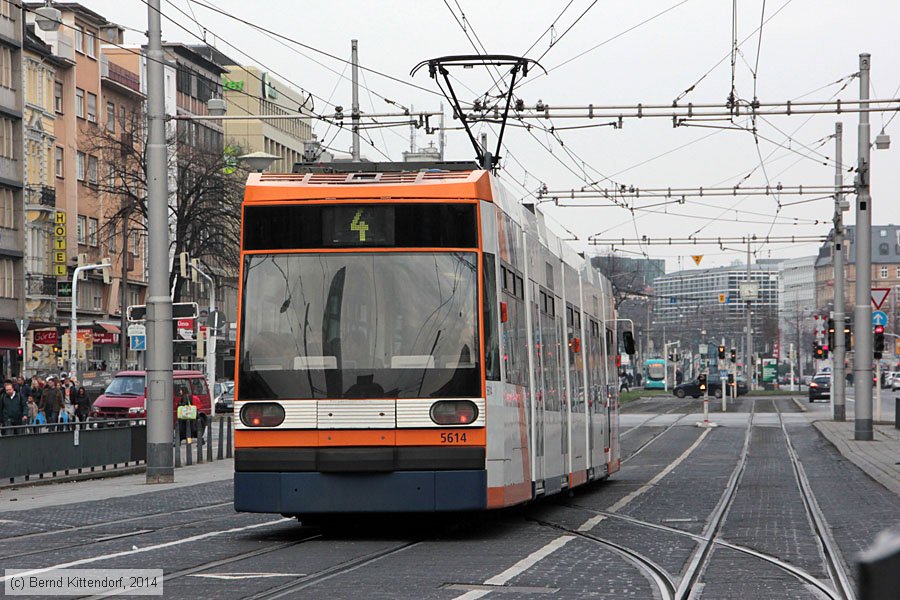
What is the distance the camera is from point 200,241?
59312 millimetres

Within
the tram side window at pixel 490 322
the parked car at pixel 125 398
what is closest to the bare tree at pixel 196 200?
the parked car at pixel 125 398

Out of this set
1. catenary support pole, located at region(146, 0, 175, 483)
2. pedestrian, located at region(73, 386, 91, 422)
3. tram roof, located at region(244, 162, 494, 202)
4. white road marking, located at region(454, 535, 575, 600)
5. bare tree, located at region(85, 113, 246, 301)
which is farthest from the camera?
bare tree, located at region(85, 113, 246, 301)

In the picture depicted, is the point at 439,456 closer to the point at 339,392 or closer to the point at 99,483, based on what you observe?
the point at 339,392

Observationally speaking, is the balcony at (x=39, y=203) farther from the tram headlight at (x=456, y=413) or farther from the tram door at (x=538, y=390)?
the tram headlight at (x=456, y=413)

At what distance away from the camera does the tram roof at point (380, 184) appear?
42.8ft

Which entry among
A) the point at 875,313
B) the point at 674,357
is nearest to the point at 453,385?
the point at 875,313

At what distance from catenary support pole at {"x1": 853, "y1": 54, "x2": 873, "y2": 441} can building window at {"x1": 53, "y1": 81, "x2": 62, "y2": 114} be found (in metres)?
44.2

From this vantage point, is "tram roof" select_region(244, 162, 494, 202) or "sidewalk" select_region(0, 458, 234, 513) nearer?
"tram roof" select_region(244, 162, 494, 202)

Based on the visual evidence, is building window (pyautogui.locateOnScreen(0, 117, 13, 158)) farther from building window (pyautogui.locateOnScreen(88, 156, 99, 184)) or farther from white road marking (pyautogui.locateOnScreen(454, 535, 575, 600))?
white road marking (pyautogui.locateOnScreen(454, 535, 575, 600))

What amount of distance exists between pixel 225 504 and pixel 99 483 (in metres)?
7.34

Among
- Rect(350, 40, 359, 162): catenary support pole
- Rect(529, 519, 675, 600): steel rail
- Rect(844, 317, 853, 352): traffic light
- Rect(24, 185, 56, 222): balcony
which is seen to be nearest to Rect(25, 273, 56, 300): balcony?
Rect(24, 185, 56, 222): balcony

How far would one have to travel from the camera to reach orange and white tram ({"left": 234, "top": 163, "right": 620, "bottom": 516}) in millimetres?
12453

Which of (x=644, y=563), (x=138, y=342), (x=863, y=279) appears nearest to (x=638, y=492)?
(x=644, y=563)

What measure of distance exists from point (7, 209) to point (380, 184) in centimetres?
5578
